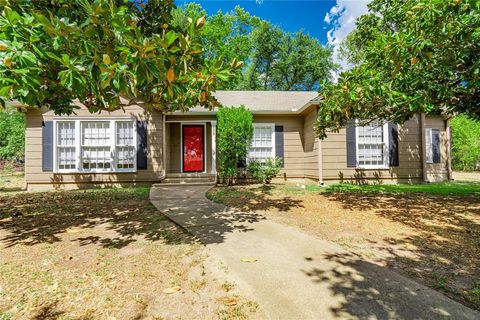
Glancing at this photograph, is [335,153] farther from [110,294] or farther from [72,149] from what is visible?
[72,149]

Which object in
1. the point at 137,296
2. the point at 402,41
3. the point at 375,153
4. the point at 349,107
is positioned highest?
the point at 402,41

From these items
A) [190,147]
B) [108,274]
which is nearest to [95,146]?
[190,147]

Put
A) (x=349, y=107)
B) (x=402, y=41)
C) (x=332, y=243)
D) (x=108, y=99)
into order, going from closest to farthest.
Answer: (x=108, y=99) → (x=332, y=243) → (x=402, y=41) → (x=349, y=107)

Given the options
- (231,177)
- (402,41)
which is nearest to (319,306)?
(402,41)

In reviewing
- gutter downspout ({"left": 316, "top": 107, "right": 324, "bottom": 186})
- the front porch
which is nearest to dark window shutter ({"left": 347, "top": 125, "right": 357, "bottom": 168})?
gutter downspout ({"left": 316, "top": 107, "right": 324, "bottom": 186})

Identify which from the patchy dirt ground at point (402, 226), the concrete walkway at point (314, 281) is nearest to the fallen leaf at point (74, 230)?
the concrete walkway at point (314, 281)

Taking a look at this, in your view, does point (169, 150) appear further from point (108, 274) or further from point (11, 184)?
point (108, 274)

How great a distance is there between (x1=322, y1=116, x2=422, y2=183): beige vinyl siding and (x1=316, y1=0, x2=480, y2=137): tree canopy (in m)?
2.83

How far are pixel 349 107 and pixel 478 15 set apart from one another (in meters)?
2.27

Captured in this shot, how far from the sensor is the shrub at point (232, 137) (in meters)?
9.02

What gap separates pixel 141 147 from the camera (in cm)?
951

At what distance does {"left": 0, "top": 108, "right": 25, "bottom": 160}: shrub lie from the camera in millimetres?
16250

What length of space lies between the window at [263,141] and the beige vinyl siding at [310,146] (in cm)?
140

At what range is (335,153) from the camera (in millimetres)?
9414
